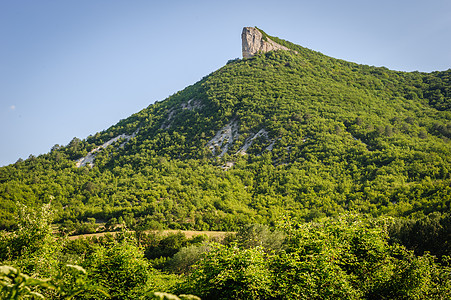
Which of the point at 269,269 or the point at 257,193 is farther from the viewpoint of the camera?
the point at 257,193

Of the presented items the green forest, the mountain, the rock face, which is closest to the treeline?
the green forest

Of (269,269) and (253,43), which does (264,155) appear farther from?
(253,43)

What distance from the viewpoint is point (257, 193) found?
215ft

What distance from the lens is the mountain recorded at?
55.6m

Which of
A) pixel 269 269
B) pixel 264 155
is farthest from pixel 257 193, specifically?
pixel 269 269

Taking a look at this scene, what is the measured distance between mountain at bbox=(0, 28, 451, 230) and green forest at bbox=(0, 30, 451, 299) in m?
0.40

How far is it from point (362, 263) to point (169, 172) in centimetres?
6489

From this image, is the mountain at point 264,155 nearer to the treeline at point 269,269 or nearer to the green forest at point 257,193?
the green forest at point 257,193

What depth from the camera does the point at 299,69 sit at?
357ft

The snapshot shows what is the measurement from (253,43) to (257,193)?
269 ft

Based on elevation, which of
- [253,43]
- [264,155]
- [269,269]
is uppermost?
[253,43]

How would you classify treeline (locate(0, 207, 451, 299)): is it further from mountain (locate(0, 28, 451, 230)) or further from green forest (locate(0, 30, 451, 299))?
mountain (locate(0, 28, 451, 230))

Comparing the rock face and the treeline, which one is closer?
the treeline

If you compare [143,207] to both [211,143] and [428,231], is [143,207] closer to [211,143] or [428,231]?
[211,143]
